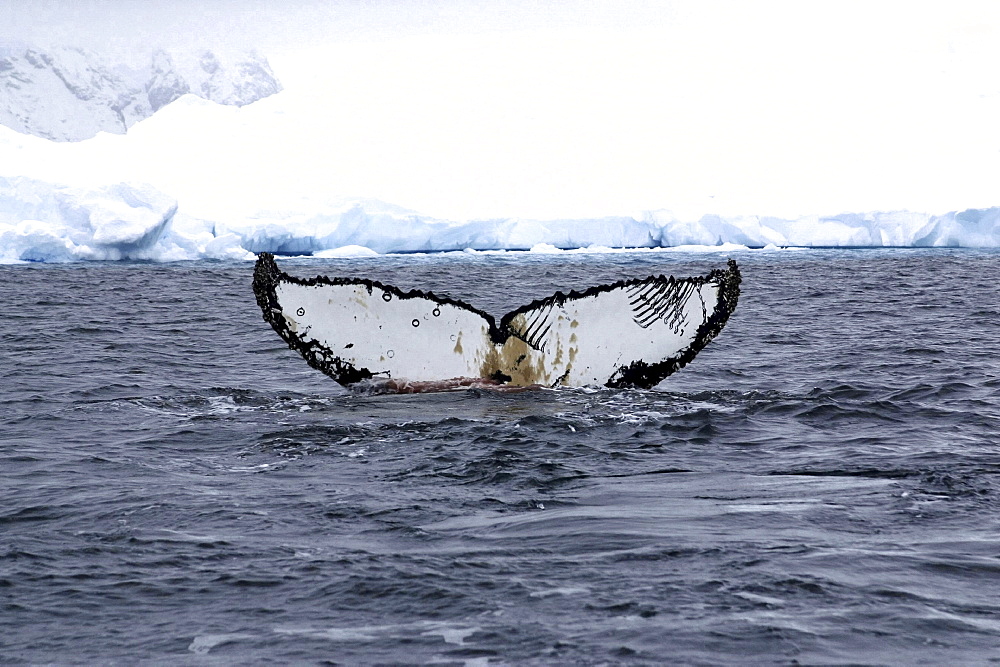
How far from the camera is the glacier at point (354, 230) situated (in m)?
37.9

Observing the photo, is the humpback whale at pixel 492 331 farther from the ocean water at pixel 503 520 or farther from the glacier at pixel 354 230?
the glacier at pixel 354 230

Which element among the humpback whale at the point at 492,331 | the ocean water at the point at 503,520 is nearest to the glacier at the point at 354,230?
the ocean water at the point at 503,520

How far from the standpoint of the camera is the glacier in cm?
3791

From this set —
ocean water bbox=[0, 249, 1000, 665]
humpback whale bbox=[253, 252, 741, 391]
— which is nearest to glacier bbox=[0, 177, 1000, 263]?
ocean water bbox=[0, 249, 1000, 665]

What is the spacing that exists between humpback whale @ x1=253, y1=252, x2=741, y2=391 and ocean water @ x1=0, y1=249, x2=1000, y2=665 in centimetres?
20

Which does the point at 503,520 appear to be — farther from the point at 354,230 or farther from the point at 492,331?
the point at 354,230

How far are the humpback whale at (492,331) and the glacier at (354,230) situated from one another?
31.3m

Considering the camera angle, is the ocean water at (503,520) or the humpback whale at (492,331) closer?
the ocean water at (503,520)

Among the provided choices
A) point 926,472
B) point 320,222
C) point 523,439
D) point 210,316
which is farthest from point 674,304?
point 320,222

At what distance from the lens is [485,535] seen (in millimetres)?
4734

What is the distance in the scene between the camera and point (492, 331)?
784 cm

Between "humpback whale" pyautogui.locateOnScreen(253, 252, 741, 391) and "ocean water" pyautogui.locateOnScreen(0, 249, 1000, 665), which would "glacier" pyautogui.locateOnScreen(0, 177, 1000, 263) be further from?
"humpback whale" pyautogui.locateOnScreen(253, 252, 741, 391)

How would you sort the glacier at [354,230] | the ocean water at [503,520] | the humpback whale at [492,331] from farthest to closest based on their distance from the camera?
the glacier at [354,230]
the humpback whale at [492,331]
the ocean water at [503,520]

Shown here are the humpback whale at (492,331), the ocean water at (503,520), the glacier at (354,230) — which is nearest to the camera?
the ocean water at (503,520)
